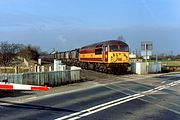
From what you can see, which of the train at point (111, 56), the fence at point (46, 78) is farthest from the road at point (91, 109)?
the train at point (111, 56)

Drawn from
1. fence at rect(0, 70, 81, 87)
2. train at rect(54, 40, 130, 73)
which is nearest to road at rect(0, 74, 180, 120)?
fence at rect(0, 70, 81, 87)

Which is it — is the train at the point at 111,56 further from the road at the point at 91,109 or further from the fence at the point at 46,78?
the road at the point at 91,109

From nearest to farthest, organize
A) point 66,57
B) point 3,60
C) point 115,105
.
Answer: point 115,105 → point 3,60 → point 66,57

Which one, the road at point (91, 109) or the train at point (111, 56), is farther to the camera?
the train at point (111, 56)

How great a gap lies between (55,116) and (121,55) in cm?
2984

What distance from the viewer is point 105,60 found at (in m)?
41.6

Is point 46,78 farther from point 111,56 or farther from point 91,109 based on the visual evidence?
point 111,56

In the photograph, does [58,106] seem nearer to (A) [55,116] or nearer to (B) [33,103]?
(B) [33,103]

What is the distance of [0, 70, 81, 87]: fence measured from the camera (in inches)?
835

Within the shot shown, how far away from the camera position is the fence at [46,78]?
21202 millimetres

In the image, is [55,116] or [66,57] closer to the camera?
[55,116]

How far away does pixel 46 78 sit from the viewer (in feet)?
80.2

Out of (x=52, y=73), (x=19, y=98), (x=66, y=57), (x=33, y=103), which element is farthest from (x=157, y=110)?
(x=66, y=57)

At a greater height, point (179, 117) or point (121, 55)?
point (121, 55)
